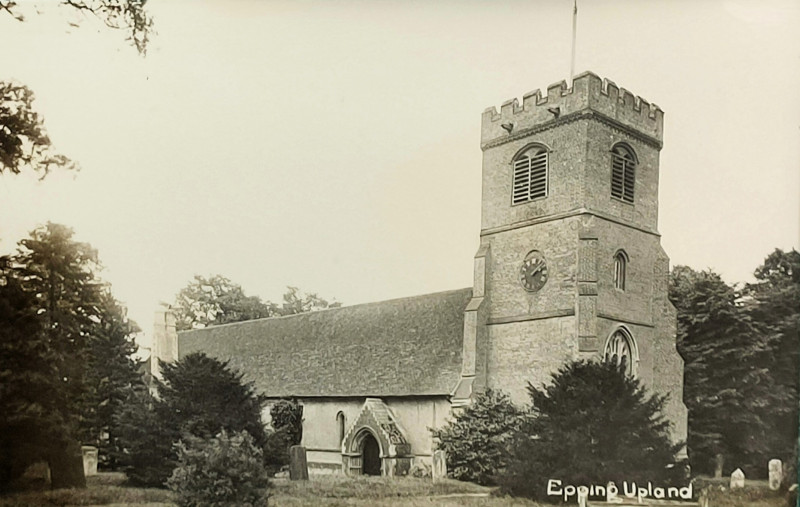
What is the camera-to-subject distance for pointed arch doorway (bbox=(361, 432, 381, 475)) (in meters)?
8.65

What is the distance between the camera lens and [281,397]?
342 inches

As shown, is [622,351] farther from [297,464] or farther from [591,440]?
[297,464]

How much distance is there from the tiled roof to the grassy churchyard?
1134mm

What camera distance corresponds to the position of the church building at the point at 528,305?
8.38m

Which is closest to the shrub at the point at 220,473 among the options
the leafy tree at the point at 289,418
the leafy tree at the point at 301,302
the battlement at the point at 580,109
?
the leafy tree at the point at 289,418

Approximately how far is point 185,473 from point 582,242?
15.1 feet

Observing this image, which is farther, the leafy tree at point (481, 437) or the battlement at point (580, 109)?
the battlement at point (580, 109)

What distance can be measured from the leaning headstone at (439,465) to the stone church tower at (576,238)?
0.64 metres

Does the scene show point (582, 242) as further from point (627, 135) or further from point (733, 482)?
point (733, 482)

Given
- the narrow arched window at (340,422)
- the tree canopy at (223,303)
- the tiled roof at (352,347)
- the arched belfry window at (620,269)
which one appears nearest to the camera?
the tree canopy at (223,303)

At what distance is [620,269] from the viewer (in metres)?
8.65

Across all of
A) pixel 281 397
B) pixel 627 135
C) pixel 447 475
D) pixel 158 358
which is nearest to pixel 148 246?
pixel 158 358

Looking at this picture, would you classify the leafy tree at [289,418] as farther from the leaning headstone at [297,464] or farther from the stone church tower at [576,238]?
→ the stone church tower at [576,238]

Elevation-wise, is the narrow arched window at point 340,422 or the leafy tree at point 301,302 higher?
the leafy tree at point 301,302
